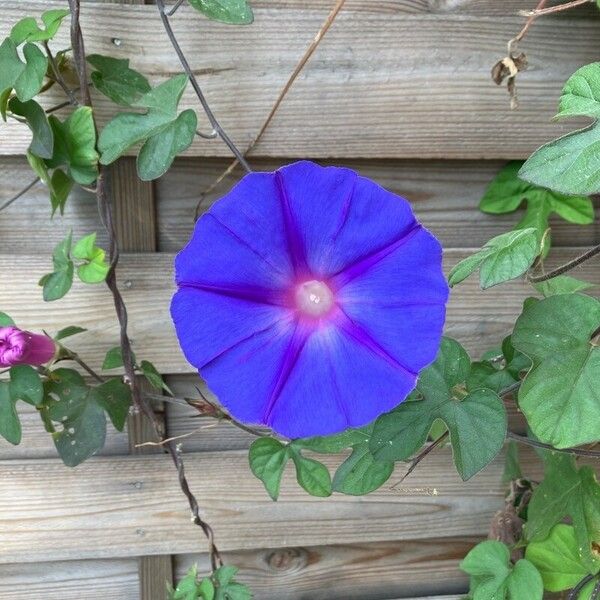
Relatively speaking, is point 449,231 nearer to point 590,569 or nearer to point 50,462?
point 590,569

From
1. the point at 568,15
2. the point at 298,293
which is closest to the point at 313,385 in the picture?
the point at 298,293

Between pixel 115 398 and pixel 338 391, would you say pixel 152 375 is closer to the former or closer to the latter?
pixel 115 398

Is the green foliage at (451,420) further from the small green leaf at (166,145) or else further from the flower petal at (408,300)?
the small green leaf at (166,145)

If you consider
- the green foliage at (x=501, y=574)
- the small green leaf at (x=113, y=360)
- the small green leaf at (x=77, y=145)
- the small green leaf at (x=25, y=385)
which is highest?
the small green leaf at (x=77, y=145)

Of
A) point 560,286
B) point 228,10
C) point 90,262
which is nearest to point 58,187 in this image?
point 90,262

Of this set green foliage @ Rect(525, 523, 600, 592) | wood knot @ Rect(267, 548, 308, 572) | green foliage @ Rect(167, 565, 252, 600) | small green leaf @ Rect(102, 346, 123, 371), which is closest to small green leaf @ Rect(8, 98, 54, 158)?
small green leaf @ Rect(102, 346, 123, 371)

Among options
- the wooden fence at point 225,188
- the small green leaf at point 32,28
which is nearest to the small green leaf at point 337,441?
the wooden fence at point 225,188
